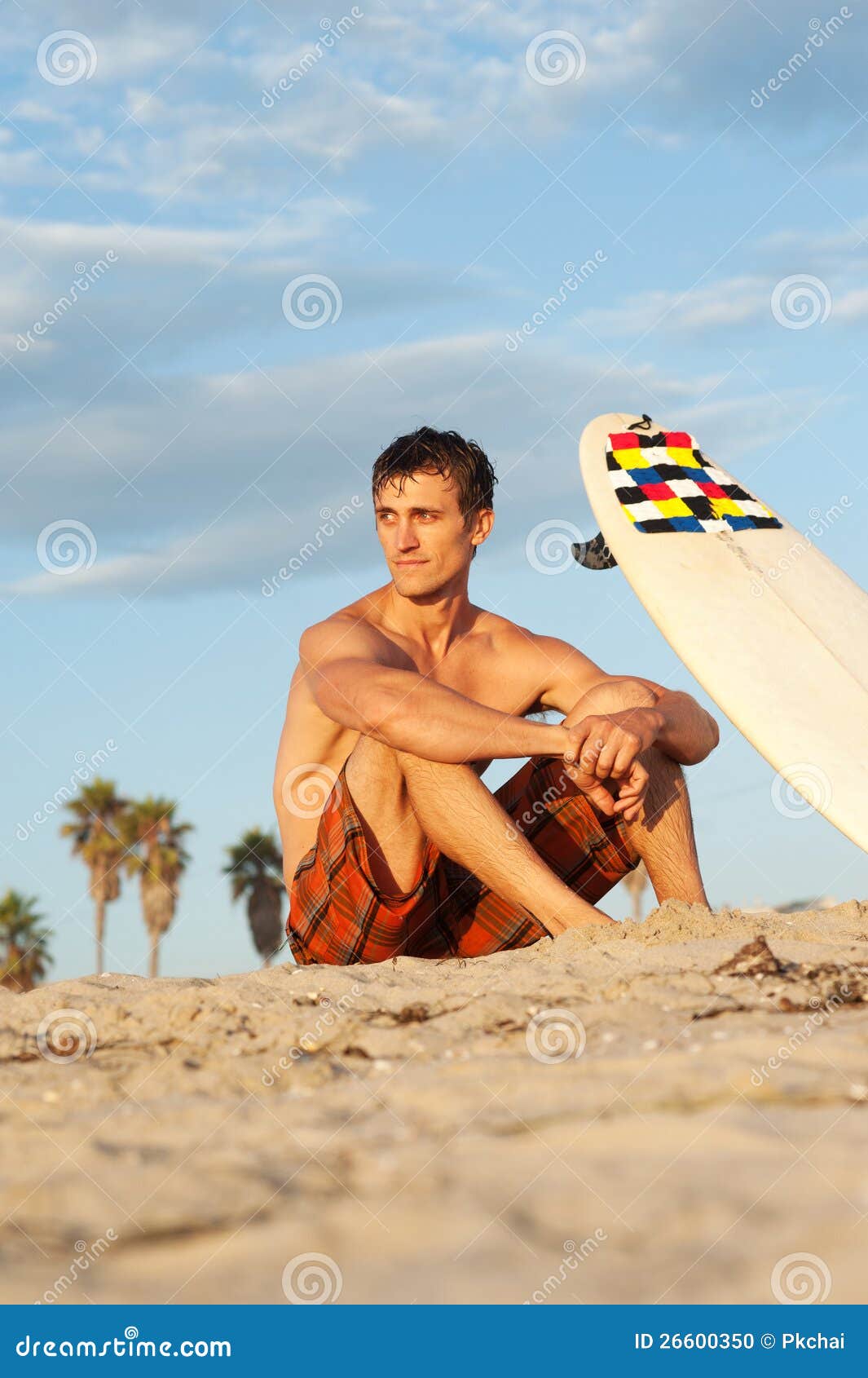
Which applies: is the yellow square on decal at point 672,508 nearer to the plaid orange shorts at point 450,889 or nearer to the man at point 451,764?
the man at point 451,764

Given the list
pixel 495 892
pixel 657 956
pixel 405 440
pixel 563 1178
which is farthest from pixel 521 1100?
pixel 405 440

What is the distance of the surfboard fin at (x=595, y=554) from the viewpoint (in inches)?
184

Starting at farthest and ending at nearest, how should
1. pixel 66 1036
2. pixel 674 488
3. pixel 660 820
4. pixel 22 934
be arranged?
pixel 22 934 < pixel 674 488 < pixel 660 820 < pixel 66 1036

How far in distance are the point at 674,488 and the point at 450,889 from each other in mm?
2285

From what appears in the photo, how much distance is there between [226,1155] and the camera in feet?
4.81

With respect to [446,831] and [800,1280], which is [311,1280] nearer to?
[800,1280]

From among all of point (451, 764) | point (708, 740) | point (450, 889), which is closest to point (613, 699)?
point (708, 740)

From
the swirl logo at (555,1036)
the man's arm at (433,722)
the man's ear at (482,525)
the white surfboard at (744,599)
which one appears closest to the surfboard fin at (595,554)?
the white surfboard at (744,599)

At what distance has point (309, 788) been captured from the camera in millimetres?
3752

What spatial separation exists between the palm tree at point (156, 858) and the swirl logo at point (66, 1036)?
2259 centimetres

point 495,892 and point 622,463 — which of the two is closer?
point 495,892

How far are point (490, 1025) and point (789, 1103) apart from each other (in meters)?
0.61

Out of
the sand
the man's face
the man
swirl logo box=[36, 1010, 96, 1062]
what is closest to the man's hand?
the man
